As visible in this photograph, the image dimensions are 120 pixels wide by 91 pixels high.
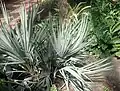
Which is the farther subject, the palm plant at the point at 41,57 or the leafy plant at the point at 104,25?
the leafy plant at the point at 104,25

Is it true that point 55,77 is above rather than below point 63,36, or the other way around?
below

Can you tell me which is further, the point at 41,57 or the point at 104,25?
the point at 104,25

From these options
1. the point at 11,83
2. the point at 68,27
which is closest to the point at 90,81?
the point at 68,27

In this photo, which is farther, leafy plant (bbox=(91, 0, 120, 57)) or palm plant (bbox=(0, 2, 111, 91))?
leafy plant (bbox=(91, 0, 120, 57))

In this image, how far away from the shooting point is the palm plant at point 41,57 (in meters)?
4.20

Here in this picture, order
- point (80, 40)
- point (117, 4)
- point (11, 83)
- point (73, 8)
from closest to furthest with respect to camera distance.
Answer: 1. point (11, 83)
2. point (80, 40)
3. point (117, 4)
4. point (73, 8)

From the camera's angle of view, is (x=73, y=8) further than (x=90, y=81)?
Yes

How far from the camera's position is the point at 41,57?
13.9 feet

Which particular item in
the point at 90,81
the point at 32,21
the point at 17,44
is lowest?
the point at 90,81

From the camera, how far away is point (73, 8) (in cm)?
709

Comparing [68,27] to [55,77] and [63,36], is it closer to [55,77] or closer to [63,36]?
[63,36]

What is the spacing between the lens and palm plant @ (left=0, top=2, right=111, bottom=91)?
13.8 feet

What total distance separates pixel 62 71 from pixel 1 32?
39.0 inches

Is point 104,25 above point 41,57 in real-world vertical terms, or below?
above
